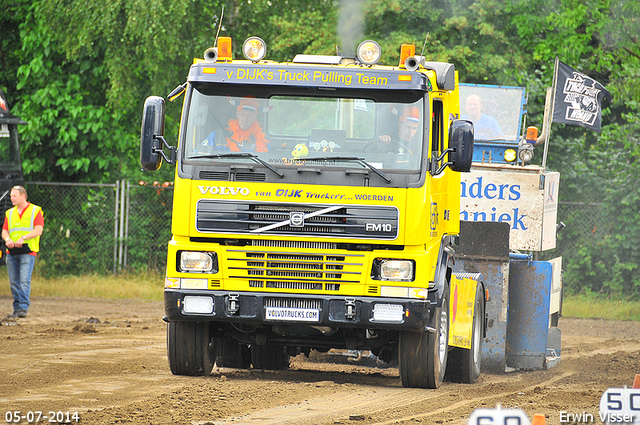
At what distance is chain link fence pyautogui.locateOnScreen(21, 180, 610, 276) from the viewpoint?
1991cm

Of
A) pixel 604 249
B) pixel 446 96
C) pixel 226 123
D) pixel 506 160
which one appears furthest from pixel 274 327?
pixel 604 249

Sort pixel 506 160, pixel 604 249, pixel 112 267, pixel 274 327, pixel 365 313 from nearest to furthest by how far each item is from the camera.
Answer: pixel 365 313, pixel 274 327, pixel 506 160, pixel 604 249, pixel 112 267

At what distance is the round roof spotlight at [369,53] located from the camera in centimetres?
872

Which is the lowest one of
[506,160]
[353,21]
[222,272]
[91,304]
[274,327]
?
[91,304]

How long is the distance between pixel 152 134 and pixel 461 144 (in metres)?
2.74

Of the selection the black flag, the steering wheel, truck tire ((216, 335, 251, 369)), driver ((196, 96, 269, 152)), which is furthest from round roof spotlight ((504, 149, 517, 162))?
driver ((196, 96, 269, 152))

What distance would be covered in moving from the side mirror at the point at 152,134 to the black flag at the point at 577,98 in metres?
7.95

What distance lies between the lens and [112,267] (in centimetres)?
2017

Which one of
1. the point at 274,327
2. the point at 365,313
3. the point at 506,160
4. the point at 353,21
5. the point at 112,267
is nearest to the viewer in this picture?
the point at 365,313

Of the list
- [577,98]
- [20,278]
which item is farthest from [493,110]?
[20,278]

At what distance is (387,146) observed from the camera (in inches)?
332

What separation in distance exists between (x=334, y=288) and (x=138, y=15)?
1213 centimetres

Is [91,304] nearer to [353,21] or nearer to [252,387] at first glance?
[353,21]

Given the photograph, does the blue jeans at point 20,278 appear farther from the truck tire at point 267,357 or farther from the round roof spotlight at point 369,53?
the round roof spotlight at point 369,53
